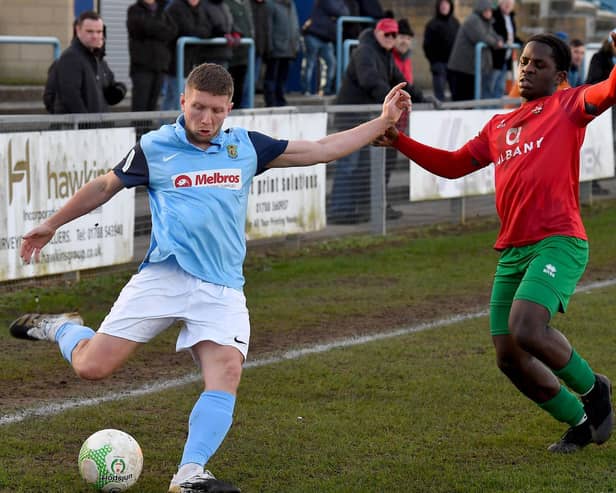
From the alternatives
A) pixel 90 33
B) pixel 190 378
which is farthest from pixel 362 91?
pixel 190 378

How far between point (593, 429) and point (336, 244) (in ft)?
23.6

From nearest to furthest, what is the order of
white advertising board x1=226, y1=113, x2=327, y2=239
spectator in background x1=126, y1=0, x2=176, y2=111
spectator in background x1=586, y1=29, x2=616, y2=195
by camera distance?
white advertising board x1=226, y1=113, x2=327, y2=239 < spectator in background x1=126, y1=0, x2=176, y2=111 < spectator in background x1=586, y1=29, x2=616, y2=195

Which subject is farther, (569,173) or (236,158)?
(569,173)

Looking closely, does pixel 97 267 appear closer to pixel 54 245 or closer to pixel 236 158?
pixel 54 245

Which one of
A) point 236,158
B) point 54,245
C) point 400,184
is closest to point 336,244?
point 400,184

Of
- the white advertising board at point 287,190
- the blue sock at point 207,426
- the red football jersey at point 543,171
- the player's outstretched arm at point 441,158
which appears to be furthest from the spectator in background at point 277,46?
the blue sock at point 207,426

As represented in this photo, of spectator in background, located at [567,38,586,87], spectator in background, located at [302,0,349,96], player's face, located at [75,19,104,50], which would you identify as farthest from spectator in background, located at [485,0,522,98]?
player's face, located at [75,19,104,50]

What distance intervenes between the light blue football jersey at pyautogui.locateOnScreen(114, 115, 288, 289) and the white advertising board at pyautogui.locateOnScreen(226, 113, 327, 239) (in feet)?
19.2

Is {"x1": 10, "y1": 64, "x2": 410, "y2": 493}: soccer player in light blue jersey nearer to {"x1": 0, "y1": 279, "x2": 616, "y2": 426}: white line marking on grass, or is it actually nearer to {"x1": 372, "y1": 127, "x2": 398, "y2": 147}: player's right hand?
{"x1": 372, "y1": 127, "x2": 398, "y2": 147}: player's right hand

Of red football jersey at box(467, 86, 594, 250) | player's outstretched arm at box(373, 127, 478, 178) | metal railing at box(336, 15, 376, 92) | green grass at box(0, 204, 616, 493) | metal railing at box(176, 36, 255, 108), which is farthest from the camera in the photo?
metal railing at box(336, 15, 376, 92)

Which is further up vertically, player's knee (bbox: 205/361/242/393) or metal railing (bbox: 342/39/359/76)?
metal railing (bbox: 342/39/359/76)

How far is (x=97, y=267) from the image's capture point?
10.5 meters

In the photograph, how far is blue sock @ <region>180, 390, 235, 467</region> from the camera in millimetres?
5211

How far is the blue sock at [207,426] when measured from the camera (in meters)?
5.21
